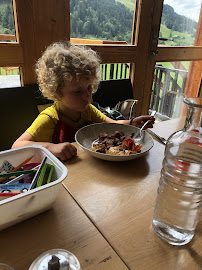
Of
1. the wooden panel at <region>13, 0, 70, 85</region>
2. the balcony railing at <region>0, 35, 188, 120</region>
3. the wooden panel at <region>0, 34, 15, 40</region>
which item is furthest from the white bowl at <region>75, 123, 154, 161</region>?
the balcony railing at <region>0, 35, 188, 120</region>

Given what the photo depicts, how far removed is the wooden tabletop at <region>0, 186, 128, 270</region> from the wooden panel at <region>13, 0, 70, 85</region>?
1.35 m

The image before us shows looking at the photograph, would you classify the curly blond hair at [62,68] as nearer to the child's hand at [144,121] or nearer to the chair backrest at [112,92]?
the child's hand at [144,121]

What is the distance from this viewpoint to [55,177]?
0.61 meters

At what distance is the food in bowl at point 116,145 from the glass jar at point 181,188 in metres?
0.31

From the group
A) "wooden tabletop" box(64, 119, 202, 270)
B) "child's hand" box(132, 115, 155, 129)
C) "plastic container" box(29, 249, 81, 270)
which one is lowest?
"wooden tabletop" box(64, 119, 202, 270)

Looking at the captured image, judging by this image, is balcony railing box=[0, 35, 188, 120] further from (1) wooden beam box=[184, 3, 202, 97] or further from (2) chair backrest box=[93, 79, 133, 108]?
(2) chair backrest box=[93, 79, 133, 108]

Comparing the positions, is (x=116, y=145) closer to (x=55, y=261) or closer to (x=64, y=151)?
(x=64, y=151)

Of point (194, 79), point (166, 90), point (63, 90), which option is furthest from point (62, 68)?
point (194, 79)

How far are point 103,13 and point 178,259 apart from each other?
2113 millimetres

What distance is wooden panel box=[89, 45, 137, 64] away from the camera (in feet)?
6.70

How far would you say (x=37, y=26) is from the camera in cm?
160

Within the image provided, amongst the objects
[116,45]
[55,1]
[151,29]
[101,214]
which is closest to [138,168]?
[101,214]

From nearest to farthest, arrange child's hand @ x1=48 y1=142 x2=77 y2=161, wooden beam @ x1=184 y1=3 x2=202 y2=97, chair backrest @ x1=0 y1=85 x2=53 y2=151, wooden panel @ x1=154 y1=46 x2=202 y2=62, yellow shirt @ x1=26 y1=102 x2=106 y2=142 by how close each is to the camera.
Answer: child's hand @ x1=48 y1=142 x2=77 y2=161
yellow shirt @ x1=26 y1=102 x2=106 y2=142
chair backrest @ x1=0 y1=85 x2=53 y2=151
wooden panel @ x1=154 y1=46 x2=202 y2=62
wooden beam @ x1=184 y1=3 x2=202 y2=97

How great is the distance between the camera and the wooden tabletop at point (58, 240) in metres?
0.47
